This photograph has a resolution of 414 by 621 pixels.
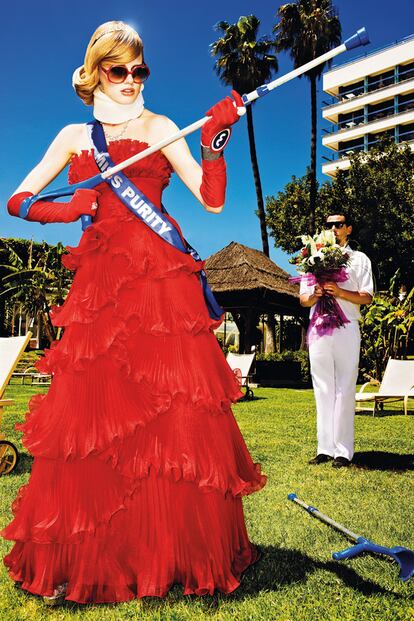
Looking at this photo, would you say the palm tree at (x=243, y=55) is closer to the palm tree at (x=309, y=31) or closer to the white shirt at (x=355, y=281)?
the palm tree at (x=309, y=31)

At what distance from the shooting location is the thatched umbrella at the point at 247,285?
2364 centimetres

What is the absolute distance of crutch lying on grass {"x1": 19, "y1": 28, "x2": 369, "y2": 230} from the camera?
2.51 meters

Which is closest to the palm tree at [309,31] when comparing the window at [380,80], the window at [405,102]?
the window at [405,102]

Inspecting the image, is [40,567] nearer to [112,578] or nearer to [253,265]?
[112,578]

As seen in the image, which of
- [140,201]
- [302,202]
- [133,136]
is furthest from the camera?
[302,202]

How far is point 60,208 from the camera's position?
2947 mm

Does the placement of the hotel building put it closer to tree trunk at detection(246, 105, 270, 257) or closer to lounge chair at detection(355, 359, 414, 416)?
tree trunk at detection(246, 105, 270, 257)

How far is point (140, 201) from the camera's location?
2.91 meters

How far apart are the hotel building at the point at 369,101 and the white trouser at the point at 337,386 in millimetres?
50363

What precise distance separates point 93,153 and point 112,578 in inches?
79.7

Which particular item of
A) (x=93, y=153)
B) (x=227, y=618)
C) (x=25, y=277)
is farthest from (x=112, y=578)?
(x=25, y=277)

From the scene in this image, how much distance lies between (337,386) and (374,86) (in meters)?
59.2

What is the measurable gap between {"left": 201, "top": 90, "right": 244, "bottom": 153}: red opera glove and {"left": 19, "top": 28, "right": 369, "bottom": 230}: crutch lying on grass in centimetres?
3

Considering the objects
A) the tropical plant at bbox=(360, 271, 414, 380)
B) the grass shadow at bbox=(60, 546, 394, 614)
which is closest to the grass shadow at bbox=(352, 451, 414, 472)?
the grass shadow at bbox=(60, 546, 394, 614)
